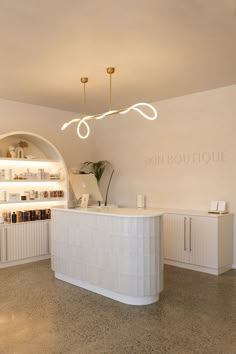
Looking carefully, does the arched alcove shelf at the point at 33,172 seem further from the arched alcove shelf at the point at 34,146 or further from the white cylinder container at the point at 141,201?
the white cylinder container at the point at 141,201

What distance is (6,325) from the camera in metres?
3.10

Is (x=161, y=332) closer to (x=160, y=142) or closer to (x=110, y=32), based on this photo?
(x=110, y=32)

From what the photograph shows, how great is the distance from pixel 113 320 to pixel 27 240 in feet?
8.91

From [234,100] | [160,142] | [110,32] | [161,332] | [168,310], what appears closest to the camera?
[161,332]

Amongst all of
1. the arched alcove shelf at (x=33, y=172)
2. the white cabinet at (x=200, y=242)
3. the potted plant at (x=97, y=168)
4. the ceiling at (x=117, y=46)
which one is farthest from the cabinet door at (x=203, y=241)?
the arched alcove shelf at (x=33, y=172)

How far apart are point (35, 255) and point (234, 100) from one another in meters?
4.25

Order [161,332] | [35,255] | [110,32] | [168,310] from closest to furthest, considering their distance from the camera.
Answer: [161,332] < [110,32] < [168,310] < [35,255]

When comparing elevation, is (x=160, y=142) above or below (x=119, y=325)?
above

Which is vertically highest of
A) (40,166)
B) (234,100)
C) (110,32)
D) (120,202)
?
(110,32)

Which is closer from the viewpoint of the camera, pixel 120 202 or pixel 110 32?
pixel 110 32

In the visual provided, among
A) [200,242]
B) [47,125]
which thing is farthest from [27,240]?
[200,242]

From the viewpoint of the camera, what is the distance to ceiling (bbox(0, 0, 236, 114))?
2781 mm

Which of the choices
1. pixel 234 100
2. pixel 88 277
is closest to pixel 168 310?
pixel 88 277

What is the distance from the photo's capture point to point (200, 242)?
4.85m
